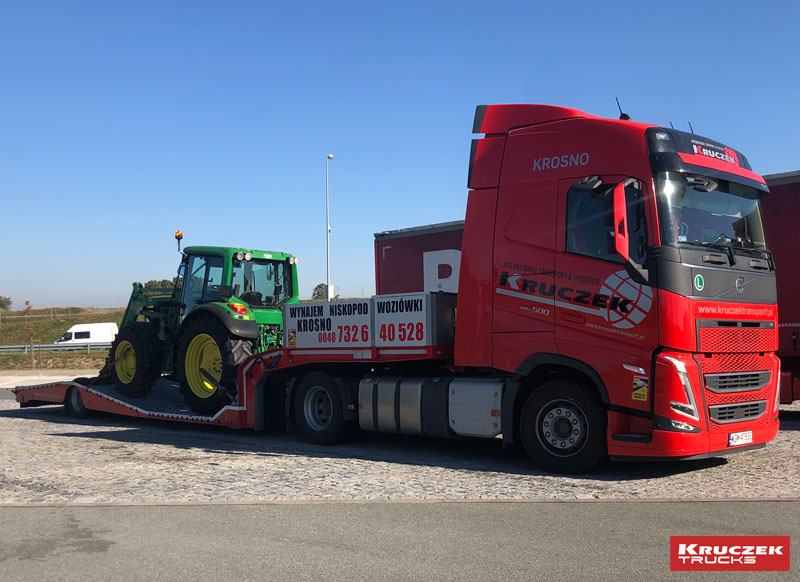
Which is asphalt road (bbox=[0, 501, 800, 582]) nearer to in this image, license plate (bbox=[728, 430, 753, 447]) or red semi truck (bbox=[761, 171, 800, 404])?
license plate (bbox=[728, 430, 753, 447])

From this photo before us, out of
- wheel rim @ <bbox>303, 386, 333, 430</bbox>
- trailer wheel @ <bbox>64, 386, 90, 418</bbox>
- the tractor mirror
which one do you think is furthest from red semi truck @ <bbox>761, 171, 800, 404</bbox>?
trailer wheel @ <bbox>64, 386, 90, 418</bbox>

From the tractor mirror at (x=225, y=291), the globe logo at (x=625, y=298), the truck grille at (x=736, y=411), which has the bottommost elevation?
the truck grille at (x=736, y=411)

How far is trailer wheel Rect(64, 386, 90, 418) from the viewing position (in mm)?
14336

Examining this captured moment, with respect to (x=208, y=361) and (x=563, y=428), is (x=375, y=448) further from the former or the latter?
(x=208, y=361)

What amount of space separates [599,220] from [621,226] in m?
0.40

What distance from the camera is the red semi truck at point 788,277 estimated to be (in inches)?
424

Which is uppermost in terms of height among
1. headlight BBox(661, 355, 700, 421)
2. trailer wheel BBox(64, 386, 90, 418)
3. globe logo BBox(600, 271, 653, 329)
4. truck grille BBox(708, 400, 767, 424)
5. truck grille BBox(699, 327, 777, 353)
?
globe logo BBox(600, 271, 653, 329)

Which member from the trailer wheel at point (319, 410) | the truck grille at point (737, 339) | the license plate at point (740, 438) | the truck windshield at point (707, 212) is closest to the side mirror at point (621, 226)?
the truck windshield at point (707, 212)

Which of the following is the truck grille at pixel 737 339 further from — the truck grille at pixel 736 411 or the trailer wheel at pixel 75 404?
the trailer wheel at pixel 75 404

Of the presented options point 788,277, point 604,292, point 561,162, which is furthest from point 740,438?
point 788,277

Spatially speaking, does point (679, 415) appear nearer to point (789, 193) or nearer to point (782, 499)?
point (782, 499)

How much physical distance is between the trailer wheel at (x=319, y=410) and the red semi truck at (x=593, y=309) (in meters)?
0.66

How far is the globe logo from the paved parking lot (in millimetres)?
1554

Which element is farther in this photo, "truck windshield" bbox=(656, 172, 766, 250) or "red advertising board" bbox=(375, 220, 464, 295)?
"red advertising board" bbox=(375, 220, 464, 295)
